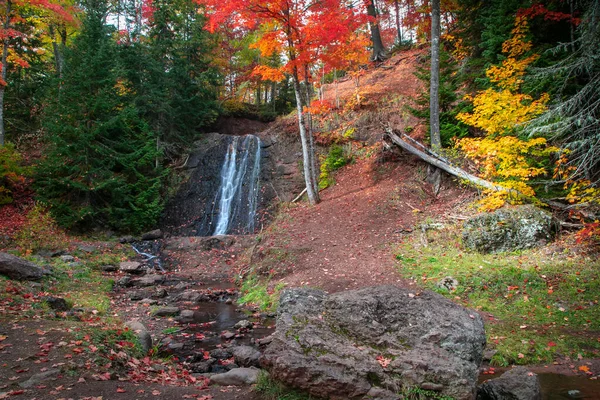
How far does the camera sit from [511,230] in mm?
9250

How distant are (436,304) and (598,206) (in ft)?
21.0

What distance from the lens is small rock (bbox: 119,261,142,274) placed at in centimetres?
1341

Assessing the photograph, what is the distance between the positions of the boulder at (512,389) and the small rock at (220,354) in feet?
13.9

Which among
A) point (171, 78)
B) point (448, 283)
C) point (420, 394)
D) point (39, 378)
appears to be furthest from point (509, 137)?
point (171, 78)

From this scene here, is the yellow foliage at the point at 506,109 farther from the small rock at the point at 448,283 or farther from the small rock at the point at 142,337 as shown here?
the small rock at the point at 142,337

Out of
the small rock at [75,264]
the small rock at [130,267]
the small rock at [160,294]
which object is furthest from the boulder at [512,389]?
the small rock at [75,264]

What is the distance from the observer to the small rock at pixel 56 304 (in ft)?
24.6

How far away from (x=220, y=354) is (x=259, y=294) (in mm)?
3689

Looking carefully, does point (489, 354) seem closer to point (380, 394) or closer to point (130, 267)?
point (380, 394)

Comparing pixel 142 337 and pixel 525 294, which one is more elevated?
pixel 525 294

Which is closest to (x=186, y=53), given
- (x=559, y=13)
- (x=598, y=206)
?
(x=559, y=13)

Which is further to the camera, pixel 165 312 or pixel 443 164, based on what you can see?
pixel 443 164

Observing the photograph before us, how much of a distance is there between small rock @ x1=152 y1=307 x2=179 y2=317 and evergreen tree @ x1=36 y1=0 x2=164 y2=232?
31.8 ft

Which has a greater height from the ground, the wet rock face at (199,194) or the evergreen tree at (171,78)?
the evergreen tree at (171,78)
